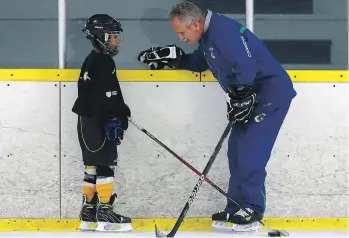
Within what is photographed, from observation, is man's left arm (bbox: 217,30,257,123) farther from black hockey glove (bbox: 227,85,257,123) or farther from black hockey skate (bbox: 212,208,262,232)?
black hockey skate (bbox: 212,208,262,232)

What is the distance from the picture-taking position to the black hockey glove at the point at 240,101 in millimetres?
3814

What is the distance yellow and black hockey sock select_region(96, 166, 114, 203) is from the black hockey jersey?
26 cm

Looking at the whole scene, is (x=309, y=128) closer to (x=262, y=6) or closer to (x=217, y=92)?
(x=217, y=92)

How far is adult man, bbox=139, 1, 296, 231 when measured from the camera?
385cm

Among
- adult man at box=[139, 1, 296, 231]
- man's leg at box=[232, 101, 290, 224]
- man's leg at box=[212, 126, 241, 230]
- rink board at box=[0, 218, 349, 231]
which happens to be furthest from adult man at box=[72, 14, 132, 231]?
man's leg at box=[232, 101, 290, 224]

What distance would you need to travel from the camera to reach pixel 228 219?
4059 mm

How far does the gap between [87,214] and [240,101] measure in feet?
3.27

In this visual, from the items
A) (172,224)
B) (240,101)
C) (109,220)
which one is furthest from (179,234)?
(240,101)

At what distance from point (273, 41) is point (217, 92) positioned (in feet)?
12.9

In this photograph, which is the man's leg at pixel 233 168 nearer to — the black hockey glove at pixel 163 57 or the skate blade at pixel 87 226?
the black hockey glove at pixel 163 57

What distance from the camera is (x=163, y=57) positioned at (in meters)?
4.17

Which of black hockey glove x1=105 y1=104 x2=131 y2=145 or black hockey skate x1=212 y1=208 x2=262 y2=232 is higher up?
black hockey glove x1=105 y1=104 x2=131 y2=145

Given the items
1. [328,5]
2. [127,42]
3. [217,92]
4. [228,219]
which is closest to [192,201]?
[228,219]

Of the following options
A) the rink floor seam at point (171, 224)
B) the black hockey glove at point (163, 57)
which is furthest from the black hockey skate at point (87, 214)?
the black hockey glove at point (163, 57)
